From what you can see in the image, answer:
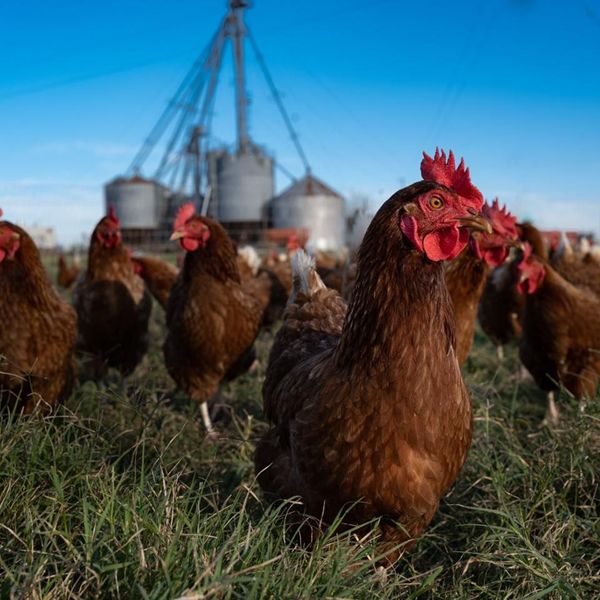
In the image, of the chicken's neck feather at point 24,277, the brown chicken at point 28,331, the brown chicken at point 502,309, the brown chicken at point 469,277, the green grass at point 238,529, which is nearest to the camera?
the green grass at point 238,529

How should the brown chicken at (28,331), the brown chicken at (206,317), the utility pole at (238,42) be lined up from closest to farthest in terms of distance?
the brown chicken at (28,331) → the brown chicken at (206,317) → the utility pole at (238,42)

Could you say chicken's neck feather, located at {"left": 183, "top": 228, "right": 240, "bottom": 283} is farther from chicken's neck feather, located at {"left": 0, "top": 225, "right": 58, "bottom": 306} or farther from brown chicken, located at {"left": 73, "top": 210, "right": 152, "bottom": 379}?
chicken's neck feather, located at {"left": 0, "top": 225, "right": 58, "bottom": 306}

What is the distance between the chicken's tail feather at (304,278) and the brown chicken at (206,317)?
0.97m

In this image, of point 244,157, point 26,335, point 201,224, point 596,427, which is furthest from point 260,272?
point 244,157

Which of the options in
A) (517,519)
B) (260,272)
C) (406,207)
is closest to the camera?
(406,207)

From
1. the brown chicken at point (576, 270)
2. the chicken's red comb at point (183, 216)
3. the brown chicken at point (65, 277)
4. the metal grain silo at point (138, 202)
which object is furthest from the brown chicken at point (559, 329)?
the metal grain silo at point (138, 202)

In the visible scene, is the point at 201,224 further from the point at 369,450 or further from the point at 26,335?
the point at 369,450

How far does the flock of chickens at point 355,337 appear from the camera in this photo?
5.52 feet

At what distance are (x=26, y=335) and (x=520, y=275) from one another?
3008 millimetres

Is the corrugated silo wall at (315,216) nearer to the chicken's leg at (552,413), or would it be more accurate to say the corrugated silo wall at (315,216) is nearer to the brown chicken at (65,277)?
the brown chicken at (65,277)

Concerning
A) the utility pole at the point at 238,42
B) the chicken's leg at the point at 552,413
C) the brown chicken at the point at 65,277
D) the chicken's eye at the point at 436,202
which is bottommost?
the chicken's leg at the point at 552,413

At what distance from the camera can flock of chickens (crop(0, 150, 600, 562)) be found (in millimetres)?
1684

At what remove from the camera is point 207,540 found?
4.98ft

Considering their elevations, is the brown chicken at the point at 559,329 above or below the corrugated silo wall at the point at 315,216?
below
